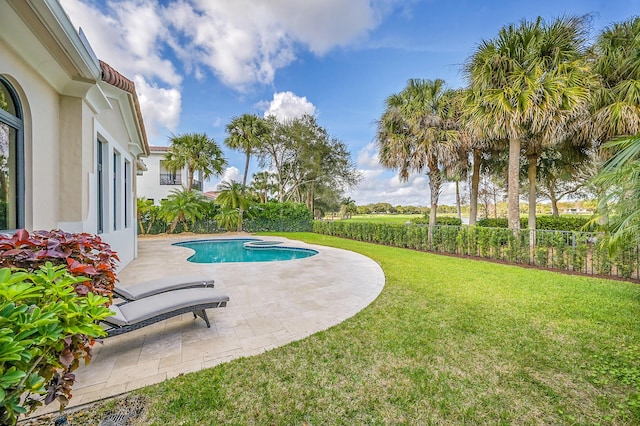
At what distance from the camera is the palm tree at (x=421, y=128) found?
13586 mm

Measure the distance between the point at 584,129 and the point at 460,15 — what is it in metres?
6.85

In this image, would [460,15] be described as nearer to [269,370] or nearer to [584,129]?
[584,129]

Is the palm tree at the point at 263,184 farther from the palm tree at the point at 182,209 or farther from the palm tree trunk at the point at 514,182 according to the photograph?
the palm tree trunk at the point at 514,182

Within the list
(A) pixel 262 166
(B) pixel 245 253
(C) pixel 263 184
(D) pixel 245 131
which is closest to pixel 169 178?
(A) pixel 262 166

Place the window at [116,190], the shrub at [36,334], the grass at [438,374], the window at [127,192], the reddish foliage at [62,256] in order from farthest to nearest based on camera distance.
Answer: the window at [127,192], the window at [116,190], the grass at [438,374], the reddish foliage at [62,256], the shrub at [36,334]

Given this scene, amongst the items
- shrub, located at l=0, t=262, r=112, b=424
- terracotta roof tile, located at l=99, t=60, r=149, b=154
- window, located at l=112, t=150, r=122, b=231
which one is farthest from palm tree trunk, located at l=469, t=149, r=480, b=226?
shrub, located at l=0, t=262, r=112, b=424

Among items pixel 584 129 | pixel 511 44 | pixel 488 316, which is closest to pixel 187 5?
pixel 511 44

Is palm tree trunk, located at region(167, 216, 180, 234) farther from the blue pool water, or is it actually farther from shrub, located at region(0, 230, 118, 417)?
shrub, located at region(0, 230, 118, 417)

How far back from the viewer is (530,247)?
30.5 ft

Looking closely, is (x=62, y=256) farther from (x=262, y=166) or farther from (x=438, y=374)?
(x=262, y=166)

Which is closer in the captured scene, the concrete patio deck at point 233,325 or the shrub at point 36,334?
the shrub at point 36,334

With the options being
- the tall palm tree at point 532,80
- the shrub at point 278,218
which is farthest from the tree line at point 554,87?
the shrub at point 278,218

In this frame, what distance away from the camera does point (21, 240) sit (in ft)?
7.45

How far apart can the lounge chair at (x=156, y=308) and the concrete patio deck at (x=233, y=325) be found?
1.26ft
